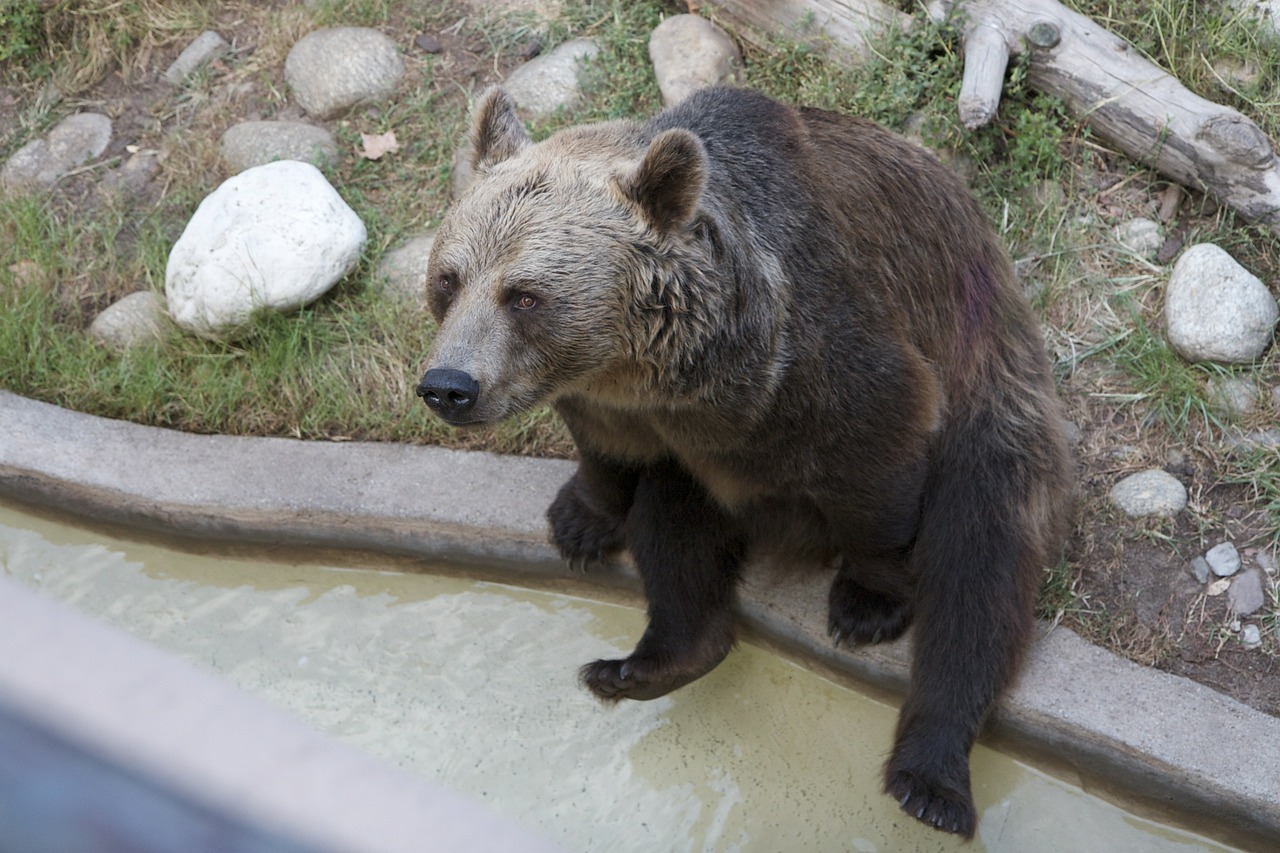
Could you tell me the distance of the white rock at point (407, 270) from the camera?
5.41 meters

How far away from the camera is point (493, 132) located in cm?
352

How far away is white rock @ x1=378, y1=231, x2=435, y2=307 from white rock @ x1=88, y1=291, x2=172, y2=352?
93cm

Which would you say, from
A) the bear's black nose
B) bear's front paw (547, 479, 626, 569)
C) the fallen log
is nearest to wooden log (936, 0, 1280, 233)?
A: the fallen log

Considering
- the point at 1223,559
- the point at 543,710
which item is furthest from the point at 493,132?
the point at 1223,559

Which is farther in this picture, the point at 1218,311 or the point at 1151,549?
the point at 1218,311

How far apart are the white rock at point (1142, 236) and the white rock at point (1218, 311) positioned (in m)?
0.29

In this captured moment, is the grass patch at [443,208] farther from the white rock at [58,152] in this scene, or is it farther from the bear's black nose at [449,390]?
the bear's black nose at [449,390]

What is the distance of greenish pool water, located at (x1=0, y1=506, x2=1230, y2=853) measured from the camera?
12.7ft

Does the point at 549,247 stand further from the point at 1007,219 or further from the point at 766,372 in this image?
the point at 1007,219

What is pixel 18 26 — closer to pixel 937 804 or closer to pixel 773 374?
pixel 773 374

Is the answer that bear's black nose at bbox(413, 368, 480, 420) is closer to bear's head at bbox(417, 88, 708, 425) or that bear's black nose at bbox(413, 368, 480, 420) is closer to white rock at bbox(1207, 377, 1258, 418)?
bear's head at bbox(417, 88, 708, 425)

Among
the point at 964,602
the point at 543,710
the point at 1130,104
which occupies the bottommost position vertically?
the point at 543,710

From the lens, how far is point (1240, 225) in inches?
196

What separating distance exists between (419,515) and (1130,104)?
323 centimetres
